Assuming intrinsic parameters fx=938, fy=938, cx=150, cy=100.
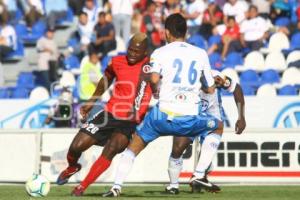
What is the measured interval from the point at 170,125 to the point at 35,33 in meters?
14.2

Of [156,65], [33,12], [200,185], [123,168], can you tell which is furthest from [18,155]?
[33,12]

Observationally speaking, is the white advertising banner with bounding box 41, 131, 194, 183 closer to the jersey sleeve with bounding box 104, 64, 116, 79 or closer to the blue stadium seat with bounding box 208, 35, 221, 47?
the jersey sleeve with bounding box 104, 64, 116, 79

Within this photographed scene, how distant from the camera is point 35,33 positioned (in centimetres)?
2520

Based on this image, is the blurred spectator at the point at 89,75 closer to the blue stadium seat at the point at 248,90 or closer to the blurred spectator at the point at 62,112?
the blurred spectator at the point at 62,112

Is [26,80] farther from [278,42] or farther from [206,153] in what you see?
[206,153]

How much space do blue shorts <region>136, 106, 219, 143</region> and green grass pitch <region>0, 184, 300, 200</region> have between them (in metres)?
0.82

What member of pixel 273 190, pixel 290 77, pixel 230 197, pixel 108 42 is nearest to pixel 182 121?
pixel 230 197

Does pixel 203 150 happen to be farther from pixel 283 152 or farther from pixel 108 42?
pixel 108 42

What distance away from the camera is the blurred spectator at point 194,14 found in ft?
78.4

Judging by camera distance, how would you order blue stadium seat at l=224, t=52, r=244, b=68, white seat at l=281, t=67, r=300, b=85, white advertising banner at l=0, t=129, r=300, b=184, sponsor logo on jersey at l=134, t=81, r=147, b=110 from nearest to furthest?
sponsor logo on jersey at l=134, t=81, r=147, b=110 < white advertising banner at l=0, t=129, r=300, b=184 < white seat at l=281, t=67, r=300, b=85 < blue stadium seat at l=224, t=52, r=244, b=68

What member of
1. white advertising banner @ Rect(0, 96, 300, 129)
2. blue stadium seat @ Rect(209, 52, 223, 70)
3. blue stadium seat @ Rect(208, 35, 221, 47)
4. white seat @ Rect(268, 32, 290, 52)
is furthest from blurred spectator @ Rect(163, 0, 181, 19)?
white advertising banner @ Rect(0, 96, 300, 129)

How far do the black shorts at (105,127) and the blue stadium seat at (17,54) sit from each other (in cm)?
1187

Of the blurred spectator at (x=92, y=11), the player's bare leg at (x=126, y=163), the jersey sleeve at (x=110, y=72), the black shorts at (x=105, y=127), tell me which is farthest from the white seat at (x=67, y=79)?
the player's bare leg at (x=126, y=163)

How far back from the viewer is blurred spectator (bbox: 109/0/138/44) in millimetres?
23625
